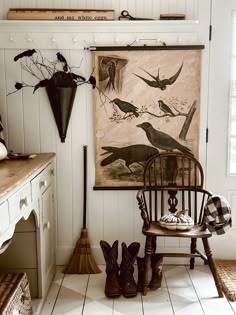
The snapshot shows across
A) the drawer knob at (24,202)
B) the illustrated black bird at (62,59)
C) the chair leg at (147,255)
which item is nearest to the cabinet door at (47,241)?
the drawer knob at (24,202)

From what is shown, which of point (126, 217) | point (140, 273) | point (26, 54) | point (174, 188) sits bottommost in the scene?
point (140, 273)

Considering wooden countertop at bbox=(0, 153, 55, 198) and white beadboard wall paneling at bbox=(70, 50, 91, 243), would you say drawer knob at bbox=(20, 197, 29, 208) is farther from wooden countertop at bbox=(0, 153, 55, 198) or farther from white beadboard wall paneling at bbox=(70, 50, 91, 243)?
white beadboard wall paneling at bbox=(70, 50, 91, 243)

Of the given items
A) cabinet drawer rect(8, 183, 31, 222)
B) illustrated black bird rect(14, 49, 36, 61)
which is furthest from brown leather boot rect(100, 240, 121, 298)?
illustrated black bird rect(14, 49, 36, 61)

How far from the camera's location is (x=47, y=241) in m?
2.81

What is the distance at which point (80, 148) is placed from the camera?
125 inches

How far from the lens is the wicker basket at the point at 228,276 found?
8.95ft

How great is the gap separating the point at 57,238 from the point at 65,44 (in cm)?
158

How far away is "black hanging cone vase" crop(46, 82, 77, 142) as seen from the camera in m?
3.01

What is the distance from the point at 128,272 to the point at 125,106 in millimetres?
1263

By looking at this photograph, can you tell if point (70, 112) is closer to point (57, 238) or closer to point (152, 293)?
point (57, 238)

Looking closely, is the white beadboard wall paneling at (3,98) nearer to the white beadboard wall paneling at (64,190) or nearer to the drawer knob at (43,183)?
the white beadboard wall paneling at (64,190)

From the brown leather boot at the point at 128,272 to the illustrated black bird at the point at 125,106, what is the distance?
103cm

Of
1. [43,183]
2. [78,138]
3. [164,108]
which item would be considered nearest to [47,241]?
[43,183]

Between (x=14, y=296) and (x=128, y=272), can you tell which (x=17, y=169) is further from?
(x=128, y=272)
